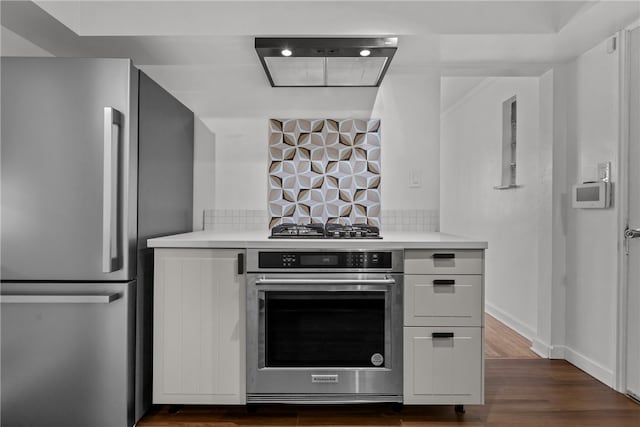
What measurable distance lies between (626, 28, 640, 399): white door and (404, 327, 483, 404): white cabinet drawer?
3.45ft

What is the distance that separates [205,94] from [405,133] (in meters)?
1.42

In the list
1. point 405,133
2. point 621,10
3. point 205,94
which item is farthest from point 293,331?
point 621,10

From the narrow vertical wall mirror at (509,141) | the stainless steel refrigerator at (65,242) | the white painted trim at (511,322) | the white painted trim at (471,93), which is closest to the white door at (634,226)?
the white painted trim at (511,322)

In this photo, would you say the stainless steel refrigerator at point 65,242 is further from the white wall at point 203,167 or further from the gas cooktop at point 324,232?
the white wall at point 203,167

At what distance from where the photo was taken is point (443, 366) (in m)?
2.10

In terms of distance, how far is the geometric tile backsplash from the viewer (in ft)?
9.62

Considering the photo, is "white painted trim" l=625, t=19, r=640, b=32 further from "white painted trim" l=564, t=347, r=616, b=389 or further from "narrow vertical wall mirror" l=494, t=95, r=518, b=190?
"white painted trim" l=564, t=347, r=616, b=389

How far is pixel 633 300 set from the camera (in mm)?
2438

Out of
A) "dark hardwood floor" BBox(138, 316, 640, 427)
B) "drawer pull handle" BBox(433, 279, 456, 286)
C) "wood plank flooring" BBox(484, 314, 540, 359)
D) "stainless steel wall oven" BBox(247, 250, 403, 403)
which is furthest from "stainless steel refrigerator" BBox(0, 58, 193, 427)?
"wood plank flooring" BBox(484, 314, 540, 359)

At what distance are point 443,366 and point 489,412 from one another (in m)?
0.44

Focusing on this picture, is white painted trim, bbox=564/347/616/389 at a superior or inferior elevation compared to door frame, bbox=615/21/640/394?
inferior

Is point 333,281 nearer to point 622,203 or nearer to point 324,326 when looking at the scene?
point 324,326

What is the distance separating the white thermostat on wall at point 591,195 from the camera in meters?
2.57

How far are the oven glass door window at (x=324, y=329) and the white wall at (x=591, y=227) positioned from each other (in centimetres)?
154
